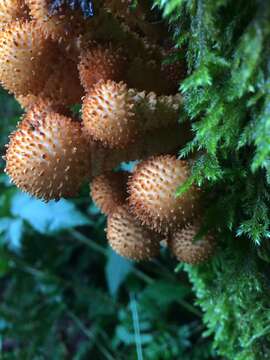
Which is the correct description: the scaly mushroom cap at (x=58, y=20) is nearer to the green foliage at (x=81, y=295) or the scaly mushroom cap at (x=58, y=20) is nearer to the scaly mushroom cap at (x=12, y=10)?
the scaly mushroom cap at (x=12, y=10)

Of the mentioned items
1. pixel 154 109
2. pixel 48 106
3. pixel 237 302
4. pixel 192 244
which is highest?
pixel 154 109

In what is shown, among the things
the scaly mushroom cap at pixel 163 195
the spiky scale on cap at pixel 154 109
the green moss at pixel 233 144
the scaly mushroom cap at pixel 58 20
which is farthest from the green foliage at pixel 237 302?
the scaly mushroom cap at pixel 58 20

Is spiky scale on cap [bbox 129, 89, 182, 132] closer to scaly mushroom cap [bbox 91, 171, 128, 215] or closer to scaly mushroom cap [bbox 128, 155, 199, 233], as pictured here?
scaly mushroom cap [bbox 128, 155, 199, 233]

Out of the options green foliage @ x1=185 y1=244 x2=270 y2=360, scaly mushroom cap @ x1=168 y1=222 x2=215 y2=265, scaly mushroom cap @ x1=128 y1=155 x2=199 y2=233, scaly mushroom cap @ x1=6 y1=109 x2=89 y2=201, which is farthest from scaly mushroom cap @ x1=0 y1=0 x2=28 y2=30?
green foliage @ x1=185 y1=244 x2=270 y2=360

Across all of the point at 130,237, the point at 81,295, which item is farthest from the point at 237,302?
the point at 81,295

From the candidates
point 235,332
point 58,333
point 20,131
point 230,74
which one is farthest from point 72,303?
point 230,74

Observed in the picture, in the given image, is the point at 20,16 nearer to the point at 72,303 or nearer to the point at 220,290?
the point at 220,290

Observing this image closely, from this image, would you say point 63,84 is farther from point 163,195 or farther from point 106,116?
point 163,195

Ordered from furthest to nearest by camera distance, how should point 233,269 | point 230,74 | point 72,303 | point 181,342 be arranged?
1. point 72,303
2. point 181,342
3. point 233,269
4. point 230,74
